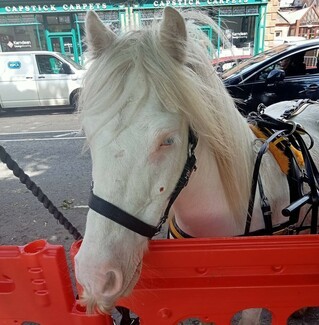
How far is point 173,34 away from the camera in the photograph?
1105 millimetres

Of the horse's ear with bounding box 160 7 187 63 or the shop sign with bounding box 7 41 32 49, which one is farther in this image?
the shop sign with bounding box 7 41 32 49

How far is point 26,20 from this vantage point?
13602 millimetres

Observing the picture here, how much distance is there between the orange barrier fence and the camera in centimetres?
107

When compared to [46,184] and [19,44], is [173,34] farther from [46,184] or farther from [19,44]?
[19,44]

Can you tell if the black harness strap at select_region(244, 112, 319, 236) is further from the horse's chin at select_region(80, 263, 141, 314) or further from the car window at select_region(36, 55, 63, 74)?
the car window at select_region(36, 55, 63, 74)

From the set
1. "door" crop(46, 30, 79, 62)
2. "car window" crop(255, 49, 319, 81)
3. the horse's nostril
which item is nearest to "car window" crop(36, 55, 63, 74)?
"door" crop(46, 30, 79, 62)

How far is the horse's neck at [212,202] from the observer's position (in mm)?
1333

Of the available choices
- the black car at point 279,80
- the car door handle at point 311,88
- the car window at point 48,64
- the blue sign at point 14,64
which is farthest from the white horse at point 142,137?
the blue sign at point 14,64

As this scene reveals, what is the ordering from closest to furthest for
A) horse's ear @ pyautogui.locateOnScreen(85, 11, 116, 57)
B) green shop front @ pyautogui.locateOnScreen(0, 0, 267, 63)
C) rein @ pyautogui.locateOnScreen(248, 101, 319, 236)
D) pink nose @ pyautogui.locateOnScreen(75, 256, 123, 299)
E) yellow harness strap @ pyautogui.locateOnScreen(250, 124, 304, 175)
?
pink nose @ pyautogui.locateOnScreen(75, 256, 123, 299)
horse's ear @ pyautogui.locateOnScreen(85, 11, 116, 57)
rein @ pyautogui.locateOnScreen(248, 101, 319, 236)
yellow harness strap @ pyautogui.locateOnScreen(250, 124, 304, 175)
green shop front @ pyautogui.locateOnScreen(0, 0, 267, 63)

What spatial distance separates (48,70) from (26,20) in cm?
579

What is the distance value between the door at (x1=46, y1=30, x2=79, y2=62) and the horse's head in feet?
45.4

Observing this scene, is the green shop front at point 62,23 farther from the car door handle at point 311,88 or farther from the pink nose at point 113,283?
the pink nose at point 113,283

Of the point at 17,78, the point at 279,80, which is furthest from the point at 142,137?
the point at 17,78

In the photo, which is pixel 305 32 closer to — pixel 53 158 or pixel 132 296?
pixel 53 158
